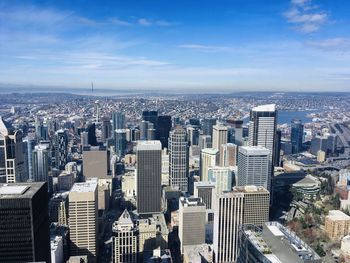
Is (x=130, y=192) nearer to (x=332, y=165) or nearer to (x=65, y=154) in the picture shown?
(x=65, y=154)

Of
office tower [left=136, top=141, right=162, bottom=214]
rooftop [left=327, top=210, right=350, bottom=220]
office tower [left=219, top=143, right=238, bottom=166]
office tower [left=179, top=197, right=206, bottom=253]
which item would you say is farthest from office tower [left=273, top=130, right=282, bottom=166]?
office tower [left=179, top=197, right=206, bottom=253]

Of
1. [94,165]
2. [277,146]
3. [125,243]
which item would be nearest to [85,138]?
[94,165]

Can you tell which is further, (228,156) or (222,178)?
(228,156)

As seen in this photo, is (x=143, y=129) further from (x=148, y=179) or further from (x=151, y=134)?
(x=148, y=179)

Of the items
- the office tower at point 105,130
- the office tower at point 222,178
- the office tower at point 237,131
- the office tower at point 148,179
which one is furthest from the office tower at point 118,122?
the office tower at point 148,179

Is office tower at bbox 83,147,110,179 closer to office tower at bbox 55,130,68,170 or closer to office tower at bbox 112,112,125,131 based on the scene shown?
office tower at bbox 55,130,68,170

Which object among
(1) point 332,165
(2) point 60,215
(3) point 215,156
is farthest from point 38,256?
(1) point 332,165
